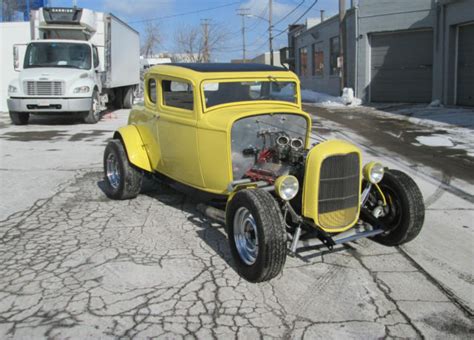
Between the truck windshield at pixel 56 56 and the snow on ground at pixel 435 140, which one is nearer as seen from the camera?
the snow on ground at pixel 435 140

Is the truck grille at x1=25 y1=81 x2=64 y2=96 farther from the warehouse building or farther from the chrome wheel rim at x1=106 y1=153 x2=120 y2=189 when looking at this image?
the warehouse building

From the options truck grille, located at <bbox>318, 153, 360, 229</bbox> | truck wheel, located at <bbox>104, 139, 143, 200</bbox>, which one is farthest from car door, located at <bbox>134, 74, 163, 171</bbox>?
truck grille, located at <bbox>318, 153, 360, 229</bbox>

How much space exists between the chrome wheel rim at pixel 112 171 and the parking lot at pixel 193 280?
0.29 m

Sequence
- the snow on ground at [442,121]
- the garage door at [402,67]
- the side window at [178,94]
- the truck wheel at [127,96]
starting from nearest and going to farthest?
the side window at [178,94]
the snow on ground at [442,121]
the garage door at [402,67]
the truck wheel at [127,96]

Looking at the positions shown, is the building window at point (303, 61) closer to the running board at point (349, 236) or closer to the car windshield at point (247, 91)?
the car windshield at point (247, 91)

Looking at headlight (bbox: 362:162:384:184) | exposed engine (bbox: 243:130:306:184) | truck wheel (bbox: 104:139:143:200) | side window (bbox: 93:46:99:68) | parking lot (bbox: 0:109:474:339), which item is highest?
side window (bbox: 93:46:99:68)

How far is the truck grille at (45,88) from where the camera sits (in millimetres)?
15461

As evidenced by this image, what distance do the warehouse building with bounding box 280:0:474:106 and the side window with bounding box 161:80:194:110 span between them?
15907mm

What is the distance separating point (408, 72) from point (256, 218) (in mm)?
21316

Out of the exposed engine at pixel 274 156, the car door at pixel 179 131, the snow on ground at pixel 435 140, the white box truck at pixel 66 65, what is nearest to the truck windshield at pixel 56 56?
the white box truck at pixel 66 65

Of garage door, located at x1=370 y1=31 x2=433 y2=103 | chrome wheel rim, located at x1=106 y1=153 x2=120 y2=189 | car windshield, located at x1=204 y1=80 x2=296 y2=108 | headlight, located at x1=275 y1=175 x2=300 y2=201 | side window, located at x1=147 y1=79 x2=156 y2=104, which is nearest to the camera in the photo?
headlight, located at x1=275 y1=175 x2=300 y2=201

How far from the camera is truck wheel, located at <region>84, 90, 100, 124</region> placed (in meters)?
16.5

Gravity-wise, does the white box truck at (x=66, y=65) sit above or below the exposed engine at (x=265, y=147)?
above

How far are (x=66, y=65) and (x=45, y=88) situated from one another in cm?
125
